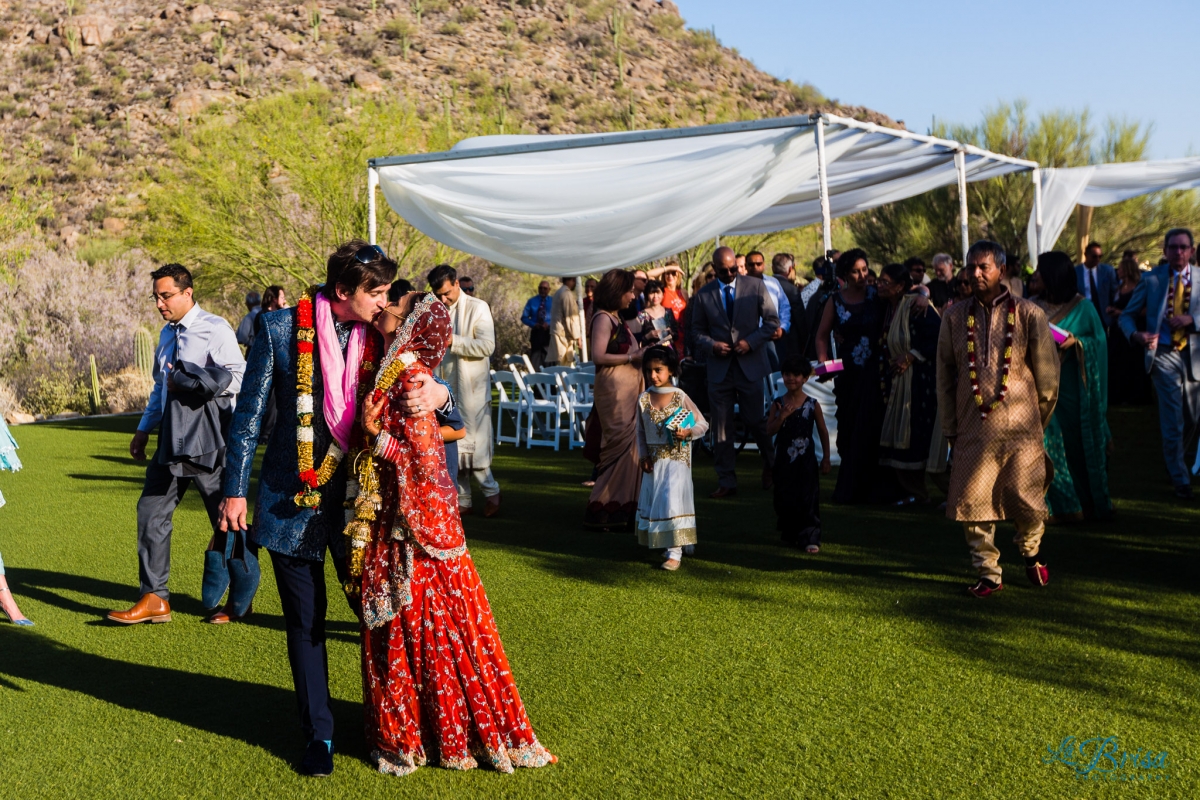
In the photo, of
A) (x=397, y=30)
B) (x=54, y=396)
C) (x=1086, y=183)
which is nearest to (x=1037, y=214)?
(x=1086, y=183)

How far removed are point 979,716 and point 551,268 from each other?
6129 mm

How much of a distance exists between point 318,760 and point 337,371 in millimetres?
1304

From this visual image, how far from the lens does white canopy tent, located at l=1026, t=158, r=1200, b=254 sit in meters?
13.8

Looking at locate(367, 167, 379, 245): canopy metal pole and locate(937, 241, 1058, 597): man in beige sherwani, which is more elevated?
locate(367, 167, 379, 245): canopy metal pole

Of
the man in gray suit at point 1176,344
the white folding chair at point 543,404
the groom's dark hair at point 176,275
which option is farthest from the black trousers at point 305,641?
the white folding chair at point 543,404

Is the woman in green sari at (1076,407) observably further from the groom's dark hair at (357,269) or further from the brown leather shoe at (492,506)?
the groom's dark hair at (357,269)

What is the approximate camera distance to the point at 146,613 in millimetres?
5715

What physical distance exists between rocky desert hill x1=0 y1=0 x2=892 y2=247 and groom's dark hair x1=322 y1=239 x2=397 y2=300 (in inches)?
1576

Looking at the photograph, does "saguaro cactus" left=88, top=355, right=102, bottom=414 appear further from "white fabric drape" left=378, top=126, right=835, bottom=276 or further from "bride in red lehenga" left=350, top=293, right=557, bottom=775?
"bride in red lehenga" left=350, top=293, right=557, bottom=775

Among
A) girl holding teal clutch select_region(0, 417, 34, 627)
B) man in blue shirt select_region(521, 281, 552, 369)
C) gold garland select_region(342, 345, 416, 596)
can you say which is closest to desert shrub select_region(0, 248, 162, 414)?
man in blue shirt select_region(521, 281, 552, 369)

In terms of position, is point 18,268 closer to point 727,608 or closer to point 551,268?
point 551,268

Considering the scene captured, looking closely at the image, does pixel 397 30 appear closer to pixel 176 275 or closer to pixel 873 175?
pixel 873 175

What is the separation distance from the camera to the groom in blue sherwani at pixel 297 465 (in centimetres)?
363

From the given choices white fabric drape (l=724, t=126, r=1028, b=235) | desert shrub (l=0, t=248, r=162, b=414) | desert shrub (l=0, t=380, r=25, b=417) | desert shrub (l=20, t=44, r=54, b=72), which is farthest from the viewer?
desert shrub (l=20, t=44, r=54, b=72)
